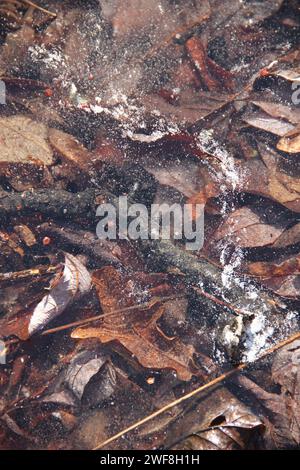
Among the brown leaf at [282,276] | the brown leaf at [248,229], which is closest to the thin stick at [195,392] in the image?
the brown leaf at [282,276]

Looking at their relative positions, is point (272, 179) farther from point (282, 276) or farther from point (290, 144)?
point (282, 276)

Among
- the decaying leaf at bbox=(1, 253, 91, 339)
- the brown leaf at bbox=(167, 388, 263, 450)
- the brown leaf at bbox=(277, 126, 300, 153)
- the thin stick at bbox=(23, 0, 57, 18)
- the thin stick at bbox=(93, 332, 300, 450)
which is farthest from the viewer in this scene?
the thin stick at bbox=(23, 0, 57, 18)

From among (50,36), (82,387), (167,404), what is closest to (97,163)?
(50,36)

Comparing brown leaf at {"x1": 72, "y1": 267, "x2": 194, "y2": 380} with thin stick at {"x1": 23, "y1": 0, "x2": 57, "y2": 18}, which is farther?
thin stick at {"x1": 23, "y1": 0, "x2": 57, "y2": 18}

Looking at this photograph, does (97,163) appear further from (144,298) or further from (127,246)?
(144,298)

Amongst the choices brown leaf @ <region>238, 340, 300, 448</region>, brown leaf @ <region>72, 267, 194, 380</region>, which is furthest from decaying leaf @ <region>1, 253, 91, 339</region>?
brown leaf @ <region>238, 340, 300, 448</region>

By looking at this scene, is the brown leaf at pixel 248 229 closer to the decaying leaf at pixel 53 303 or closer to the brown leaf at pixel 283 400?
the brown leaf at pixel 283 400

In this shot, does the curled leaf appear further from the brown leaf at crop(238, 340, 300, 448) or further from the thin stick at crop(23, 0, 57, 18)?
the thin stick at crop(23, 0, 57, 18)

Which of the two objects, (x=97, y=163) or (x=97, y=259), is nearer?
(x=97, y=259)
